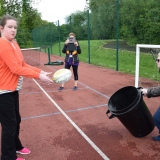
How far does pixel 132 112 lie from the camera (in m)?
3.48

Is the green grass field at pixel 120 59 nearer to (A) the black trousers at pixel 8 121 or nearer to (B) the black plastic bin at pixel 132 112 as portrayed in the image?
(B) the black plastic bin at pixel 132 112

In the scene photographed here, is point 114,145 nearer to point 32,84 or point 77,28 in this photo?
point 32,84

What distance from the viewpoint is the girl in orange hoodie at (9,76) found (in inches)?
104

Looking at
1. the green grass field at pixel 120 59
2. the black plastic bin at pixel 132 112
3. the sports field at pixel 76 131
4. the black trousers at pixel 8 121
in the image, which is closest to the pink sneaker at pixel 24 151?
the sports field at pixel 76 131

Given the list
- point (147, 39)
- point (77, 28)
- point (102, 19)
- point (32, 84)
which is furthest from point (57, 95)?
point (102, 19)

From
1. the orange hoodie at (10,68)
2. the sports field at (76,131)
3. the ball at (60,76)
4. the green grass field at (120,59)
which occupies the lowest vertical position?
the sports field at (76,131)

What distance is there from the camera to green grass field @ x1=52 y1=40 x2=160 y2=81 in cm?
1096

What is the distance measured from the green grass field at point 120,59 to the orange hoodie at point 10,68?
23.4 feet

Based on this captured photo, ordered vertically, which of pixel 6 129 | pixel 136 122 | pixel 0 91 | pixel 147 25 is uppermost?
pixel 147 25

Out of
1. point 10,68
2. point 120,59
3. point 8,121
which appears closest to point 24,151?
point 8,121

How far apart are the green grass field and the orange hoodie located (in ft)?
23.4

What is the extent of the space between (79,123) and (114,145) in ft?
3.80

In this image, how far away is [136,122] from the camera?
3.63 m

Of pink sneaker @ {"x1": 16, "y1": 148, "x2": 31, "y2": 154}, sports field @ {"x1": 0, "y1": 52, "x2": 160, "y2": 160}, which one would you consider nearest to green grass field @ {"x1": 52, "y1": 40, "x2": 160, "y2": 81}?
sports field @ {"x1": 0, "y1": 52, "x2": 160, "y2": 160}
